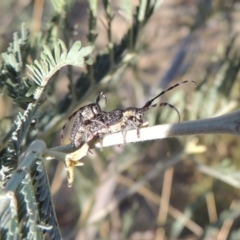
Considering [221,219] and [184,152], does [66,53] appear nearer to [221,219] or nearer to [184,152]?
A: [184,152]

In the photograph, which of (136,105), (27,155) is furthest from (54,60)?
(136,105)

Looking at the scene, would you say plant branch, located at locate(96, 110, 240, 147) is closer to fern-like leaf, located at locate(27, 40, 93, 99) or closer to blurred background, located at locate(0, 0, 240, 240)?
fern-like leaf, located at locate(27, 40, 93, 99)

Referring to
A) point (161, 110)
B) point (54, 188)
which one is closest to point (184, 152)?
point (161, 110)

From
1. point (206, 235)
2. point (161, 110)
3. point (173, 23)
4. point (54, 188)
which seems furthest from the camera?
point (173, 23)

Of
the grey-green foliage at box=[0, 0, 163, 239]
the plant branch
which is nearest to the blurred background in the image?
the grey-green foliage at box=[0, 0, 163, 239]

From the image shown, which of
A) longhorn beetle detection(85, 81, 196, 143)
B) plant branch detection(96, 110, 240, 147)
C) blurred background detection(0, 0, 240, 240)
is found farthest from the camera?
blurred background detection(0, 0, 240, 240)

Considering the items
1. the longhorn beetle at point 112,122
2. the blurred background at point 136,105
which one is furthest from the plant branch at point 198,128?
the blurred background at point 136,105

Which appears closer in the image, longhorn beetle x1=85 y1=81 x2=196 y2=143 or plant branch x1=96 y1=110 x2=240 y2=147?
plant branch x1=96 y1=110 x2=240 y2=147

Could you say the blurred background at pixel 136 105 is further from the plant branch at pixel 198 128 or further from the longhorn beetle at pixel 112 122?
the plant branch at pixel 198 128

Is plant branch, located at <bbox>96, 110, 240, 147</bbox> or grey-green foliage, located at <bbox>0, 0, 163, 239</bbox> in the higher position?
grey-green foliage, located at <bbox>0, 0, 163, 239</bbox>

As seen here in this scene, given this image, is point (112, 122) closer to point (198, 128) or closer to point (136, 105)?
point (198, 128)

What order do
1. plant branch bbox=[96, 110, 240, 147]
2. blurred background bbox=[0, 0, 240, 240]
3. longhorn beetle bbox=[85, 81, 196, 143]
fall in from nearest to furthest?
plant branch bbox=[96, 110, 240, 147]
longhorn beetle bbox=[85, 81, 196, 143]
blurred background bbox=[0, 0, 240, 240]
